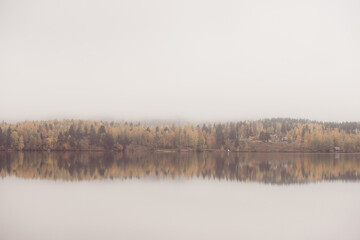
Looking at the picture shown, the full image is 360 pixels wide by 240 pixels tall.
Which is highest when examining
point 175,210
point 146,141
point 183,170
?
point 175,210

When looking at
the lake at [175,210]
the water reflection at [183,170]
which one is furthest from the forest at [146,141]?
the lake at [175,210]

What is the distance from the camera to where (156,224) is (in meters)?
20.4

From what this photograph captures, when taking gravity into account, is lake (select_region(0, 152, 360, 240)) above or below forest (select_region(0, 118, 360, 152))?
above

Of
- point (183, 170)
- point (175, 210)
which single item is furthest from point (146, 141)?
point (175, 210)

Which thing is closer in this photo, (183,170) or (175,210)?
(175,210)

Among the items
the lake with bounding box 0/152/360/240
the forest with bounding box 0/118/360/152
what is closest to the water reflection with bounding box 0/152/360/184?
the lake with bounding box 0/152/360/240

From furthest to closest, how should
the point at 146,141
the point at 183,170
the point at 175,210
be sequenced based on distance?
1. the point at 146,141
2. the point at 183,170
3. the point at 175,210

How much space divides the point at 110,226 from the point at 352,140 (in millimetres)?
189480

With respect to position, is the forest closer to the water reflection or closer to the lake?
the water reflection

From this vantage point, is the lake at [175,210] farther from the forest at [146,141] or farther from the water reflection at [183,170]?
the forest at [146,141]

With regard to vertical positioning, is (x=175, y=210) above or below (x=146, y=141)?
above

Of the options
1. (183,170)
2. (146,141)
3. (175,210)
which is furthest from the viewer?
(146,141)

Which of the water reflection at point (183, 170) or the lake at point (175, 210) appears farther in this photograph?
the water reflection at point (183, 170)

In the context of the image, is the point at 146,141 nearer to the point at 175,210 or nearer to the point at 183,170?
the point at 183,170
